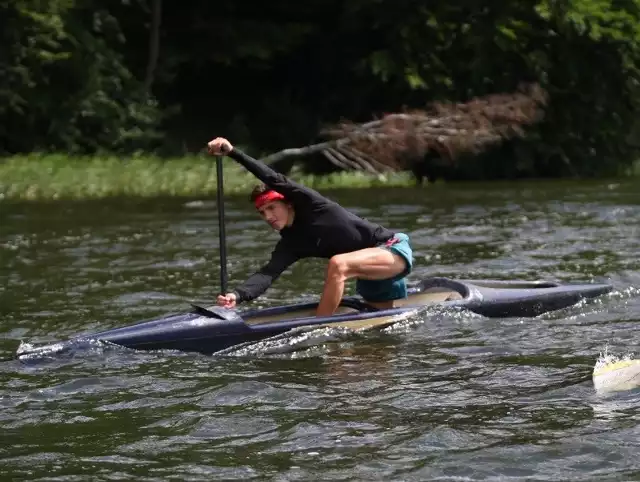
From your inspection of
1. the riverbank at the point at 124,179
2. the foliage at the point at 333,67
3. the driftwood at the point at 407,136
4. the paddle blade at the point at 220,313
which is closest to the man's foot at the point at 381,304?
the paddle blade at the point at 220,313

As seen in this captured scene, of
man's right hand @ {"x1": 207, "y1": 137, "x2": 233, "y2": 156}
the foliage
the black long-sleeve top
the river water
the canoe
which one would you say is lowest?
the river water

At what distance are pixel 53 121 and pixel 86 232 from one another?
8374 mm

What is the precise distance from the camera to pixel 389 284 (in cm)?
956

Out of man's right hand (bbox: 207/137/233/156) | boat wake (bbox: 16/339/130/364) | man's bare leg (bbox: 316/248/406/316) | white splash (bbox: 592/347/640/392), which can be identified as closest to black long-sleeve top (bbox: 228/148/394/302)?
man's bare leg (bbox: 316/248/406/316)

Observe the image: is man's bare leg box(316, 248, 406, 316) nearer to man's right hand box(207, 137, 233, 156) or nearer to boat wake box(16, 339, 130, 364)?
man's right hand box(207, 137, 233, 156)

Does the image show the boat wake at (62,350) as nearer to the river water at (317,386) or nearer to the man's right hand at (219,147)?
the river water at (317,386)

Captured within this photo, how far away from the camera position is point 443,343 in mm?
8906

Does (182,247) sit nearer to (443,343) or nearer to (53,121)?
(443,343)

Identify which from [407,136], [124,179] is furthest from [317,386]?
[124,179]

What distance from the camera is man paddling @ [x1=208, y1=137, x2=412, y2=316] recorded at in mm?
8844

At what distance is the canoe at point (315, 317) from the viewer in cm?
869

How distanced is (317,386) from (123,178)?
13.7m

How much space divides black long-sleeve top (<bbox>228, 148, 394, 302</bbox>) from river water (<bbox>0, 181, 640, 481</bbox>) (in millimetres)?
523

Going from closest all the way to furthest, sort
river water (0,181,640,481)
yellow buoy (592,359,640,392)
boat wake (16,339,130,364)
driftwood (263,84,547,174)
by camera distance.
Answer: river water (0,181,640,481) < yellow buoy (592,359,640,392) < boat wake (16,339,130,364) < driftwood (263,84,547,174)
